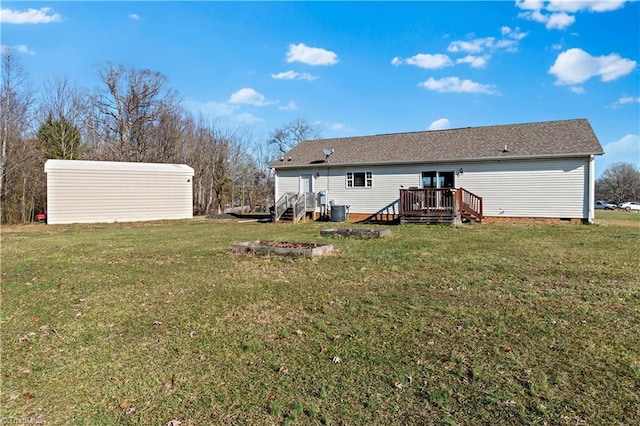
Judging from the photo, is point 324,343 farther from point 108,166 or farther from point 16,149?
point 16,149

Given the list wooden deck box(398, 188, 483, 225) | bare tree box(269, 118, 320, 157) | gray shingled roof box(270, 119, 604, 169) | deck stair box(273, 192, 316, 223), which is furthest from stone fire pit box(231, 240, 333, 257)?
bare tree box(269, 118, 320, 157)

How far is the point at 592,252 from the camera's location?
8.29 meters

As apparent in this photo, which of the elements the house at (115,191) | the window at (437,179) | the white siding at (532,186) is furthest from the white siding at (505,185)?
the house at (115,191)

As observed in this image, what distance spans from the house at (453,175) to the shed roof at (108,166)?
6262 millimetres

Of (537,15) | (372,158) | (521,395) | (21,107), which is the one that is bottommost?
(521,395)

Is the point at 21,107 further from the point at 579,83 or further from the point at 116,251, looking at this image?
the point at 579,83

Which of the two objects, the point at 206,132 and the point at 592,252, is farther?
the point at 206,132

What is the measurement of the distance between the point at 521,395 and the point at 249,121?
108 feet

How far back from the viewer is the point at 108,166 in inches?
793

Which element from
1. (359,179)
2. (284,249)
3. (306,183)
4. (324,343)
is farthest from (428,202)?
(324,343)

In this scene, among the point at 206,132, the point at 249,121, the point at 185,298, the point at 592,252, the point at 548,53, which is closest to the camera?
the point at 185,298

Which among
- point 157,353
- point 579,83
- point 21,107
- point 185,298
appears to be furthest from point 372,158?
point 21,107

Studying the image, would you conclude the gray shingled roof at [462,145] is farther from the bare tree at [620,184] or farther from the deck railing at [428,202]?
the bare tree at [620,184]

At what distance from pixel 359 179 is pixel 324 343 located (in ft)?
52.7
